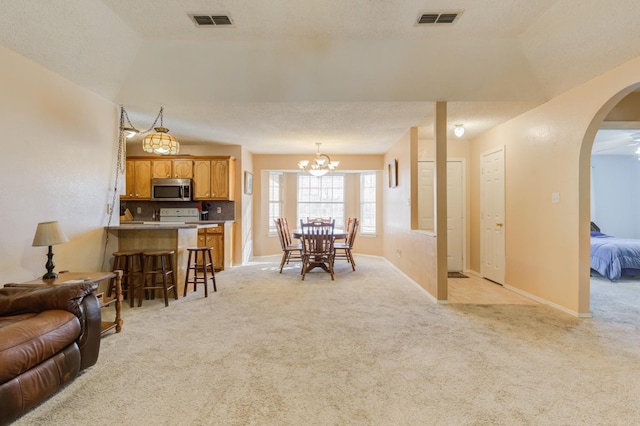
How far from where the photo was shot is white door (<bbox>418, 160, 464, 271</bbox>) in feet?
18.0

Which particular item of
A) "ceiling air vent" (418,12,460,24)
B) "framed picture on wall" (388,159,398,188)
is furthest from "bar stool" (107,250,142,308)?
"framed picture on wall" (388,159,398,188)

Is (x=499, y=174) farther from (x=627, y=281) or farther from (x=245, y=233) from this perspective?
(x=245, y=233)

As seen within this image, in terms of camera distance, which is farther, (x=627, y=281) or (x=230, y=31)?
(x=627, y=281)

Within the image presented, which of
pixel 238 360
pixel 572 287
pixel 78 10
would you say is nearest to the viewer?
pixel 238 360

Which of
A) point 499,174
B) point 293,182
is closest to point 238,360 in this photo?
point 499,174

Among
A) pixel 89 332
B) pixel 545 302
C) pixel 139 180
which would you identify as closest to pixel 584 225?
pixel 545 302

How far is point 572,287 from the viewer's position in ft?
10.5

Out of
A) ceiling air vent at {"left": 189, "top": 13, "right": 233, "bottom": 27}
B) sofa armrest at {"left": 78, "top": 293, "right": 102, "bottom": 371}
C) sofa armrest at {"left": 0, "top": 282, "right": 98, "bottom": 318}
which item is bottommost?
sofa armrest at {"left": 78, "top": 293, "right": 102, "bottom": 371}

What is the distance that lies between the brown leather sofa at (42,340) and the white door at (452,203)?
4.86 metres

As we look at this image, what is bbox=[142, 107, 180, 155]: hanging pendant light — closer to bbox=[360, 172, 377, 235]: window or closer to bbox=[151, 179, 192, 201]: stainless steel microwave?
bbox=[151, 179, 192, 201]: stainless steel microwave

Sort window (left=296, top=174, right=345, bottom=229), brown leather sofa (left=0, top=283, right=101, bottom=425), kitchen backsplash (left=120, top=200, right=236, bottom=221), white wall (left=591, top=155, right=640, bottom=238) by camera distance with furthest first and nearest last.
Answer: window (left=296, top=174, right=345, bottom=229)
white wall (left=591, top=155, right=640, bottom=238)
kitchen backsplash (left=120, top=200, right=236, bottom=221)
brown leather sofa (left=0, top=283, right=101, bottom=425)

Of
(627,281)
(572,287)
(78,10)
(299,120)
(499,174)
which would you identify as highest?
(78,10)

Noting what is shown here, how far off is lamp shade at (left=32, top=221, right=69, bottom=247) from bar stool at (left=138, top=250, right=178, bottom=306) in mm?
1021

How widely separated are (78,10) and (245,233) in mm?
4381
